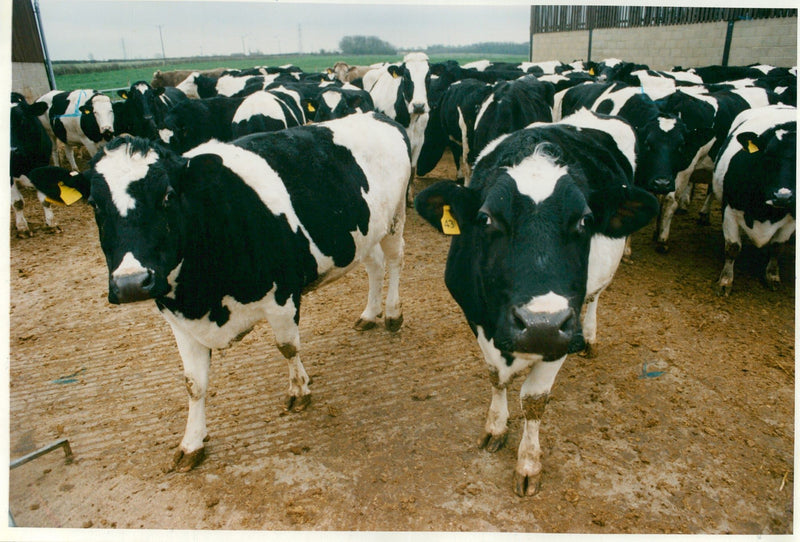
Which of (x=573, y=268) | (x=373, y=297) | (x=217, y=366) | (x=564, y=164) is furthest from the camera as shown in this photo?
(x=373, y=297)

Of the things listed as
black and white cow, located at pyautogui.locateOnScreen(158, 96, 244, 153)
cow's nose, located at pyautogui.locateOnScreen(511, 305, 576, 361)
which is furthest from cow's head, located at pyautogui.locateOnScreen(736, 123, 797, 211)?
black and white cow, located at pyautogui.locateOnScreen(158, 96, 244, 153)

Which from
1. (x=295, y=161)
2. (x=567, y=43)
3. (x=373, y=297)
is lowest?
(x=373, y=297)

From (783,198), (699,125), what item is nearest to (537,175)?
(783,198)

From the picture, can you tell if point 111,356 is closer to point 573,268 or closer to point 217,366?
point 217,366

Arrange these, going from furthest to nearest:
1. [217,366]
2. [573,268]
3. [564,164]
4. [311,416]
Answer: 1. [217,366]
2. [311,416]
3. [564,164]
4. [573,268]

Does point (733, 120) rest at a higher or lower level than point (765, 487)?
higher

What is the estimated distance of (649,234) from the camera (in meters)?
6.55

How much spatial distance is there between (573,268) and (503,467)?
1322 millimetres

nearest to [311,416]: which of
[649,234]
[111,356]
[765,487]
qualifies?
[111,356]

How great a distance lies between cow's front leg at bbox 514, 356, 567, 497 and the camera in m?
2.66

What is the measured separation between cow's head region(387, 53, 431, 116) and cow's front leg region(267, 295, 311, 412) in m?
5.66

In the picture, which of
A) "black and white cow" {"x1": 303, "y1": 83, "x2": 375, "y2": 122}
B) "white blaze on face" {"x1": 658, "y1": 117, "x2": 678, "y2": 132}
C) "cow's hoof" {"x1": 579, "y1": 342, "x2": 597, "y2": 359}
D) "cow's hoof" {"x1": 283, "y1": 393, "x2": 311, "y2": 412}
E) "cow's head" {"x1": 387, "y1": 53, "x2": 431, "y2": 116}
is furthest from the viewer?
"cow's head" {"x1": 387, "y1": 53, "x2": 431, "y2": 116}

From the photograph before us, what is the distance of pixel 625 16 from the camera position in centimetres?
1186

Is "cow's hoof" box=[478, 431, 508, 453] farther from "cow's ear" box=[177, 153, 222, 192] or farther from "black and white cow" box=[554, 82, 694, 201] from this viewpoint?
"black and white cow" box=[554, 82, 694, 201]
